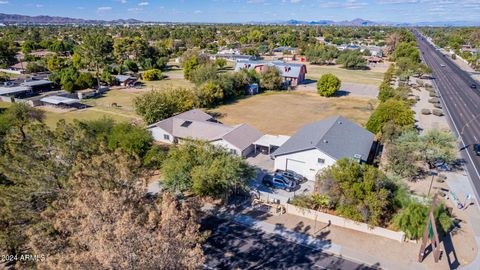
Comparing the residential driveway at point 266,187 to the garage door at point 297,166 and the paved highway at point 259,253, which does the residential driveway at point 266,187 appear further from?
the paved highway at point 259,253

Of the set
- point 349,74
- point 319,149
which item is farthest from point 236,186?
point 349,74

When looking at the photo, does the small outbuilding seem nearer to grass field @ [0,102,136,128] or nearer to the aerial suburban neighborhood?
the aerial suburban neighborhood

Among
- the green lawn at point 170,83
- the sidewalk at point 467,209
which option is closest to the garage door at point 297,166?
the sidewalk at point 467,209

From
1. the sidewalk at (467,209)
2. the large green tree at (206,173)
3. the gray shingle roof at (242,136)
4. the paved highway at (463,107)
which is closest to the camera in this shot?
the sidewalk at (467,209)

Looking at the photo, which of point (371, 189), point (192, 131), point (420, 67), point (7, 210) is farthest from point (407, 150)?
point (420, 67)

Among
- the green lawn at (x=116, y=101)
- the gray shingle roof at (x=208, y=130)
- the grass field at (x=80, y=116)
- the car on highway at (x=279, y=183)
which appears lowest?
the car on highway at (x=279, y=183)

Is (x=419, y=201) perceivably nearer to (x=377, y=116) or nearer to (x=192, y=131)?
(x=377, y=116)
